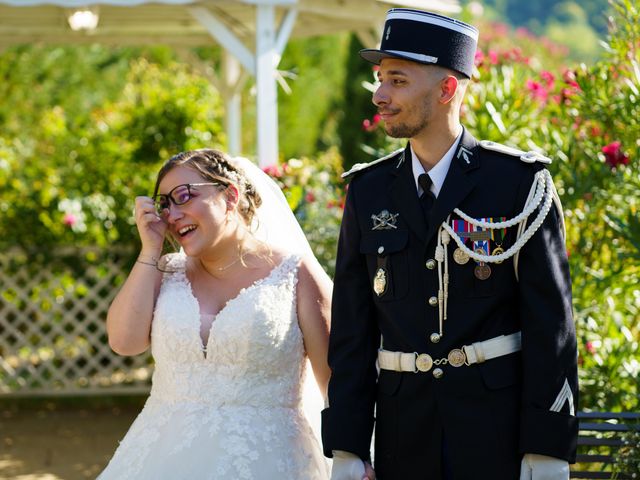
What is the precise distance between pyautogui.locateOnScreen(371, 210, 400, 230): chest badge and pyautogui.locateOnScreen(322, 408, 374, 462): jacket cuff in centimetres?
51

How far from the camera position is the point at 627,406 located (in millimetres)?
5027

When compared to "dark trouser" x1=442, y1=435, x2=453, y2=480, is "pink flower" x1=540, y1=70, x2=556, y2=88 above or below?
above

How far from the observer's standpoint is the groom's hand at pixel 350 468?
281cm

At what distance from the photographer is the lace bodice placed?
3.43 meters

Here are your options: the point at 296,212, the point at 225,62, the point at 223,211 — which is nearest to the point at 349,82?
the point at 225,62

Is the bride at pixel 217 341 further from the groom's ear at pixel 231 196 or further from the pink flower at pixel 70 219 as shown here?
the pink flower at pixel 70 219

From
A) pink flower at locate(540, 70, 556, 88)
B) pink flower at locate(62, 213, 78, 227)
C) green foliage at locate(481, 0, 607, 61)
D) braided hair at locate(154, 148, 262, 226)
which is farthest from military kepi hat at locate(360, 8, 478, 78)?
green foliage at locate(481, 0, 607, 61)

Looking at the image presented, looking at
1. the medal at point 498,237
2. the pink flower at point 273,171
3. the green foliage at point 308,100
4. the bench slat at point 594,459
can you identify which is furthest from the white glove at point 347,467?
the green foliage at point 308,100

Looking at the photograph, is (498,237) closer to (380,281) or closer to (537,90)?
(380,281)

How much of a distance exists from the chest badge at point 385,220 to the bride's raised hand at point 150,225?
921mm

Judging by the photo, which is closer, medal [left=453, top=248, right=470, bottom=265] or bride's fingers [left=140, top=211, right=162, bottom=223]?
medal [left=453, top=248, right=470, bottom=265]

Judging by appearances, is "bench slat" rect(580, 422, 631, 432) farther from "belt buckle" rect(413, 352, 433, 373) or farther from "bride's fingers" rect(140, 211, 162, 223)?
"bride's fingers" rect(140, 211, 162, 223)

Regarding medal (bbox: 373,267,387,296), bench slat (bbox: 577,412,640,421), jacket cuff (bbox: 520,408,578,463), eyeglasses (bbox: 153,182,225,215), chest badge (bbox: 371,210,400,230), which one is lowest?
bench slat (bbox: 577,412,640,421)

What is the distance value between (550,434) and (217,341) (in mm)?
1223
